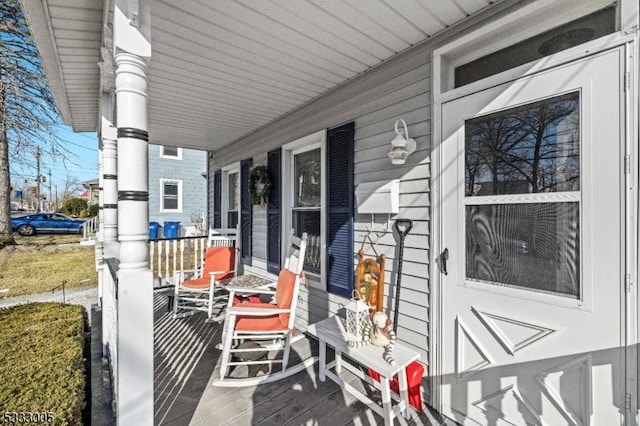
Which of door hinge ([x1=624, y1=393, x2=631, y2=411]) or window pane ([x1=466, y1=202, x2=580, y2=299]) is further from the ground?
window pane ([x1=466, y1=202, x2=580, y2=299])

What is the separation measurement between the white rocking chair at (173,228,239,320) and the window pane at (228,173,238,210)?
2.24 ft

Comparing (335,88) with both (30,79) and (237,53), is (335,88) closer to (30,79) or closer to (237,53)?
(237,53)

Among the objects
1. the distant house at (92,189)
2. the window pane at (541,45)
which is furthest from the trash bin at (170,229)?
the window pane at (541,45)

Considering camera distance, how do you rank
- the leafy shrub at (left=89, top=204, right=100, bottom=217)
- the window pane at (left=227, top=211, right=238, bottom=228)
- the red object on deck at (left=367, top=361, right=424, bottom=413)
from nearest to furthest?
the red object on deck at (left=367, top=361, right=424, bottom=413), the window pane at (left=227, top=211, right=238, bottom=228), the leafy shrub at (left=89, top=204, right=100, bottom=217)

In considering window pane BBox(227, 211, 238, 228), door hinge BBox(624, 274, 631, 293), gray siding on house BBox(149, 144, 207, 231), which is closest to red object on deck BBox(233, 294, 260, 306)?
window pane BBox(227, 211, 238, 228)

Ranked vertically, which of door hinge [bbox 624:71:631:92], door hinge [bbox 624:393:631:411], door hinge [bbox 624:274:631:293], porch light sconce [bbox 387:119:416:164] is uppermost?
door hinge [bbox 624:71:631:92]

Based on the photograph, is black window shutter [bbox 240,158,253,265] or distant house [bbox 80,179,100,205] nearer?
black window shutter [bbox 240,158,253,265]

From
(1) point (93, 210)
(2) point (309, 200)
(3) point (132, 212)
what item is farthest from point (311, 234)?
(1) point (93, 210)

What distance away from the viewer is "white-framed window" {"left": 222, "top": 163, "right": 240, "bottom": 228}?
5785 millimetres

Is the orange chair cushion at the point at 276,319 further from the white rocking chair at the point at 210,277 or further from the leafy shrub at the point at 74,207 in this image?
the leafy shrub at the point at 74,207

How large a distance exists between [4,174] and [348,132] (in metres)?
10.7

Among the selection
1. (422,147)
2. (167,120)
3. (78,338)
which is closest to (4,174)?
(167,120)

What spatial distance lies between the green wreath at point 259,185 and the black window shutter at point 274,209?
0.18ft

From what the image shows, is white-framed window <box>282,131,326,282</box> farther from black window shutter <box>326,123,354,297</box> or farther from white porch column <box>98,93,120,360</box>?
white porch column <box>98,93,120,360</box>
